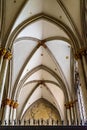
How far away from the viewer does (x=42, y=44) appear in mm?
17469

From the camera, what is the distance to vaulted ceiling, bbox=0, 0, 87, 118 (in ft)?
45.4

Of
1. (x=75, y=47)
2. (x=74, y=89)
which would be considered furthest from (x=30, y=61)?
(x=75, y=47)

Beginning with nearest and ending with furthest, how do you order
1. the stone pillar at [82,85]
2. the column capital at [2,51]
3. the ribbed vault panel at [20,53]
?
the stone pillar at [82,85] → the column capital at [2,51] → the ribbed vault panel at [20,53]

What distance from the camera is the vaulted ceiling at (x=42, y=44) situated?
1383 centimetres

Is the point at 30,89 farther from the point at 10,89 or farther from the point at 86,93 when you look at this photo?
the point at 86,93

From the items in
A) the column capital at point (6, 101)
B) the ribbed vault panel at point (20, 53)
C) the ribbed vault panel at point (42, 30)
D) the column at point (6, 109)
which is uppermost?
the ribbed vault panel at point (42, 30)

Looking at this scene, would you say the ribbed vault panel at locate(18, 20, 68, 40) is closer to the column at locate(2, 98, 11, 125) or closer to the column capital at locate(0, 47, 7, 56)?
the column capital at locate(0, 47, 7, 56)

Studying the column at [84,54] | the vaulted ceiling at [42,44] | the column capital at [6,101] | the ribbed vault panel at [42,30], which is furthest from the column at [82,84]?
the column capital at [6,101]

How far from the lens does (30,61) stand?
59.8ft

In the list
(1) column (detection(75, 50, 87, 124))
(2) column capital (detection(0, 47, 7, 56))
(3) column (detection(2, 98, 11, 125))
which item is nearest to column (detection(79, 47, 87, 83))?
(1) column (detection(75, 50, 87, 124))

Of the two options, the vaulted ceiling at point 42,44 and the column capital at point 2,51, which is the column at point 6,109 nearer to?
the vaulted ceiling at point 42,44

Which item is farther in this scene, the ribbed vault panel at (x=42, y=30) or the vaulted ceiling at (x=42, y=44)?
the ribbed vault panel at (x=42, y=30)

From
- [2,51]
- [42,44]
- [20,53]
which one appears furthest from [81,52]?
[20,53]

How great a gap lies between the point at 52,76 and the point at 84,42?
277 inches
